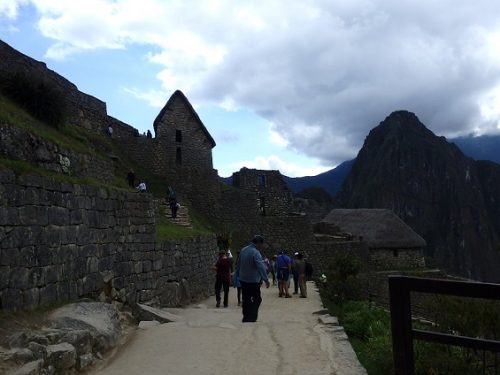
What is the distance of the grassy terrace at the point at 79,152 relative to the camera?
708 cm

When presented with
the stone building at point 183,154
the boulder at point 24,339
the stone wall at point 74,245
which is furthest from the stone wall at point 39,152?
the stone building at point 183,154

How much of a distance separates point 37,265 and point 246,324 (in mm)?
3924

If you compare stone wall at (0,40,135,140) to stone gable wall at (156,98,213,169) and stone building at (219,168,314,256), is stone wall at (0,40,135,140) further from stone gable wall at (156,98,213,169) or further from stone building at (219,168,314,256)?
stone building at (219,168,314,256)

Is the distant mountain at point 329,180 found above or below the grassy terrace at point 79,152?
above

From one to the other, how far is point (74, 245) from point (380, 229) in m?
35.5

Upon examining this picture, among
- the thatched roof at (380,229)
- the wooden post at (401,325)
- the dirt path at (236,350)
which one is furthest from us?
the thatched roof at (380,229)

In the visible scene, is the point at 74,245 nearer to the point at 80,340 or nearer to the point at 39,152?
the point at 39,152

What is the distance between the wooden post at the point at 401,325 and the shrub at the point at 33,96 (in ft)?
30.9

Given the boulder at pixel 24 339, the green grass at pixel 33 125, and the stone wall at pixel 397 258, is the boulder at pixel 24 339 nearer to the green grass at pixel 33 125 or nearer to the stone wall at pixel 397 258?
the green grass at pixel 33 125

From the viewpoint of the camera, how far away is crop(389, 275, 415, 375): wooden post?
3.84 m

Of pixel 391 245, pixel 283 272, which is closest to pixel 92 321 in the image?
pixel 283 272

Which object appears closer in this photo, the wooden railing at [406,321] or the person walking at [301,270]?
the wooden railing at [406,321]

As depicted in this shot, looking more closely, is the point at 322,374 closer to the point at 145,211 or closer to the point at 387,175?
the point at 145,211

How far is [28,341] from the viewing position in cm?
498
